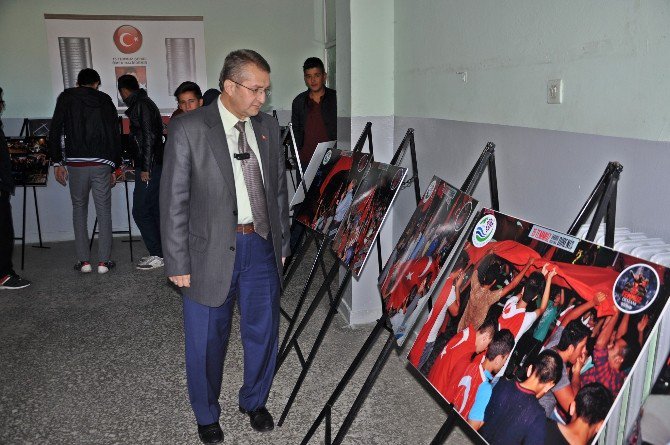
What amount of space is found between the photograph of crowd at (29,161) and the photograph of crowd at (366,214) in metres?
3.78

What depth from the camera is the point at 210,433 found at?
227 centimetres

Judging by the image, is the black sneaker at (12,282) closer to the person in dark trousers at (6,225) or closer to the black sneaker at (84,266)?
the person in dark trousers at (6,225)

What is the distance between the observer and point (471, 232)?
1523mm

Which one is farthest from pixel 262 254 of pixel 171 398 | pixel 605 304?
pixel 605 304

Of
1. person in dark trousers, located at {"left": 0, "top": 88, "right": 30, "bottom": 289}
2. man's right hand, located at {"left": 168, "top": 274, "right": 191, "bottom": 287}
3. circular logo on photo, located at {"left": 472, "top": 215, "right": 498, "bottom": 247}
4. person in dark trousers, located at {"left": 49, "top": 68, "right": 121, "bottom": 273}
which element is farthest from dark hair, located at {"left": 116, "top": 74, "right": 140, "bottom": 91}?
circular logo on photo, located at {"left": 472, "top": 215, "right": 498, "bottom": 247}

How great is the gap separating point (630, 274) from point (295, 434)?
1.70 m

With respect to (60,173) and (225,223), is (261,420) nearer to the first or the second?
(225,223)

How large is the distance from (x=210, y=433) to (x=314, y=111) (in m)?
2.64

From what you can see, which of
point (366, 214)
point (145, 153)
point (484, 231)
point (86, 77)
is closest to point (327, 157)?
point (366, 214)

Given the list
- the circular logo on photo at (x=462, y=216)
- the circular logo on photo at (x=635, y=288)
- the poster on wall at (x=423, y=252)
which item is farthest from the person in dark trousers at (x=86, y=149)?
the circular logo on photo at (x=635, y=288)

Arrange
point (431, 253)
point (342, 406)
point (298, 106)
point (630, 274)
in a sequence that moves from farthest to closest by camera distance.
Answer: point (298, 106)
point (342, 406)
point (431, 253)
point (630, 274)

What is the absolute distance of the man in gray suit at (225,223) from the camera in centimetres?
201

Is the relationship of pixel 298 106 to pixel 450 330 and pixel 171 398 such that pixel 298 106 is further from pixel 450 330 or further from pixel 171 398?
pixel 450 330

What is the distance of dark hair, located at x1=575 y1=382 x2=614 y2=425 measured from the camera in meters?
0.98
